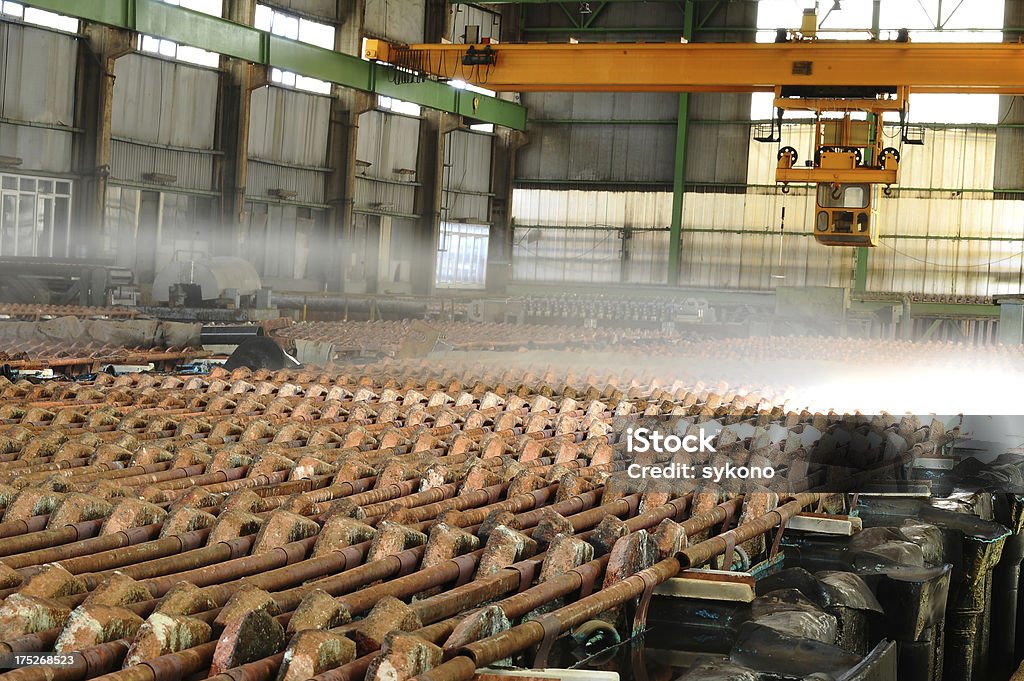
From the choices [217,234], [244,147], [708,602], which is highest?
[244,147]

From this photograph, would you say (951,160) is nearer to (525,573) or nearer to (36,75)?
(36,75)

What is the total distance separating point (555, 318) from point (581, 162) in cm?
832

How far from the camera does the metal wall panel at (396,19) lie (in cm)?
2517

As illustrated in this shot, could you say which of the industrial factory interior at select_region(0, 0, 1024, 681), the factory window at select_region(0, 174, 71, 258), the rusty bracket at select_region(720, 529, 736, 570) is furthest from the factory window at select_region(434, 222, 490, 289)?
the rusty bracket at select_region(720, 529, 736, 570)

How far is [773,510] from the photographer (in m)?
3.71

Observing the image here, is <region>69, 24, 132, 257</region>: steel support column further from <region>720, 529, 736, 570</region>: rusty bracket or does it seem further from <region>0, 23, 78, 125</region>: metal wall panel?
<region>720, 529, 736, 570</region>: rusty bracket

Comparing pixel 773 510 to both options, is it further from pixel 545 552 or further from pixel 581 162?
pixel 581 162

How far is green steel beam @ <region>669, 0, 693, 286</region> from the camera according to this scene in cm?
2780

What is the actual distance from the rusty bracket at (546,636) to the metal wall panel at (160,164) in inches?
759

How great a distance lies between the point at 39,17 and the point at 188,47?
2.99m

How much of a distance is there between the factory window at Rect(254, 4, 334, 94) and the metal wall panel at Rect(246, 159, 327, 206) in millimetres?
1730

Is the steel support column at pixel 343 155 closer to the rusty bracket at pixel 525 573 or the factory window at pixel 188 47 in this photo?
the factory window at pixel 188 47

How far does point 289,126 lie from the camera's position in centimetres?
2341

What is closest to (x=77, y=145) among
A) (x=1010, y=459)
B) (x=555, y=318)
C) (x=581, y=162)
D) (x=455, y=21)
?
(x=555, y=318)
